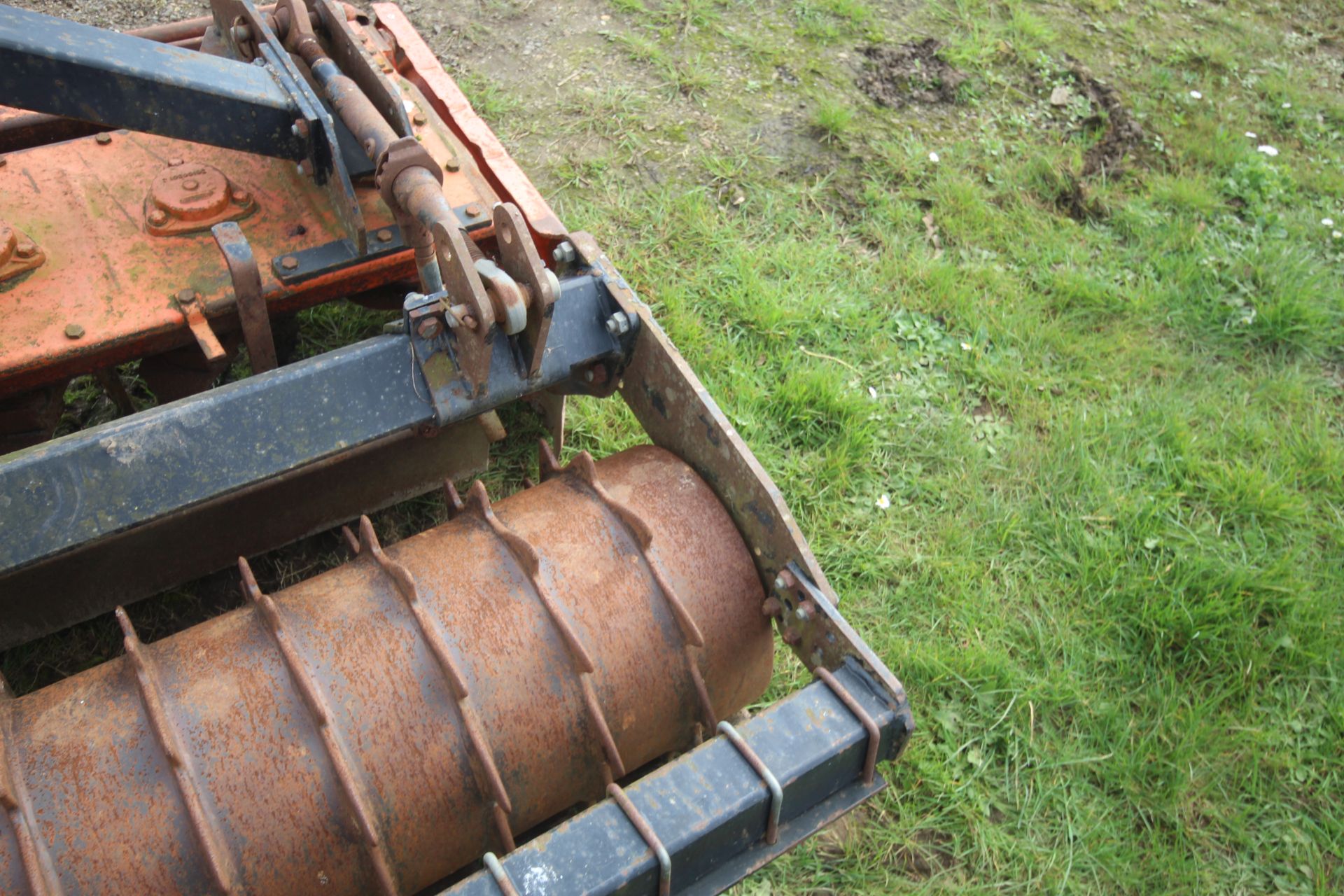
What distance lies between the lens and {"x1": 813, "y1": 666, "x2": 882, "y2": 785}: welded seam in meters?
1.70

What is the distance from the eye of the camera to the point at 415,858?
1778mm

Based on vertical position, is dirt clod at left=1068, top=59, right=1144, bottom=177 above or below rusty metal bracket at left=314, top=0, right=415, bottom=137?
below

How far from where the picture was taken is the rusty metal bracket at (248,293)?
6.51 feet

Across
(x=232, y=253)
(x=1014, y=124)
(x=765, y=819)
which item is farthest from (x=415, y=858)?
(x=1014, y=124)

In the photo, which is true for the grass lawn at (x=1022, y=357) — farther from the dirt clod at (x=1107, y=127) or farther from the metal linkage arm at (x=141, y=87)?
the metal linkage arm at (x=141, y=87)

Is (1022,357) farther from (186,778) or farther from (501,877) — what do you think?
(186,778)

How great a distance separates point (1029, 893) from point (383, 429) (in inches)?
75.9

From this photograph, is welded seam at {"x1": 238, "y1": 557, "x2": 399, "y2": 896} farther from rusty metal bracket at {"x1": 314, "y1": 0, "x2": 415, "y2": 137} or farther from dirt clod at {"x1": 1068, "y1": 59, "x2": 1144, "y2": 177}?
dirt clod at {"x1": 1068, "y1": 59, "x2": 1144, "y2": 177}

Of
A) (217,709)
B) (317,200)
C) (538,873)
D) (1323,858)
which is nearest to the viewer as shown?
(538,873)

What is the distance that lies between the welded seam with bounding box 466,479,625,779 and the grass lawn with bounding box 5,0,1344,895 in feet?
2.68

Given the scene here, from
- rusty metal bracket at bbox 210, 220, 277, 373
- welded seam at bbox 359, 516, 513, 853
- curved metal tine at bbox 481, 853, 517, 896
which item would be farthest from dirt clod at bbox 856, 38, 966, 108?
curved metal tine at bbox 481, 853, 517, 896

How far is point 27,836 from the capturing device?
1.48 meters

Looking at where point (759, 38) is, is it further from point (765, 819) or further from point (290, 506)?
point (765, 819)

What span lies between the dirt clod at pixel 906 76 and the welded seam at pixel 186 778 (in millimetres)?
3986
